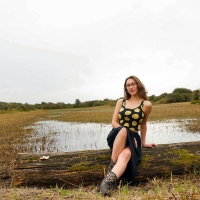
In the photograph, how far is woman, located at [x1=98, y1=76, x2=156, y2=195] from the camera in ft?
12.2

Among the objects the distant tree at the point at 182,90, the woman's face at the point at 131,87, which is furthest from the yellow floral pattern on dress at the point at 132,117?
the distant tree at the point at 182,90

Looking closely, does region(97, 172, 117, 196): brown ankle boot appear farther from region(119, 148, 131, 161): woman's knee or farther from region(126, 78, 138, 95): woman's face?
region(126, 78, 138, 95): woman's face

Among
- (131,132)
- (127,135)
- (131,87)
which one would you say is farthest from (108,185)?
(131,87)

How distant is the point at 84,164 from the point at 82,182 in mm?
308

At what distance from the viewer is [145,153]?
4.46m

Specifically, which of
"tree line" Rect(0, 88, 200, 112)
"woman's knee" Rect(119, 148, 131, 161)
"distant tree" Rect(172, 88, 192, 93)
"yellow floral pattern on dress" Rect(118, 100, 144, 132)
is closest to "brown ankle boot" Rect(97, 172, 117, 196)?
"woman's knee" Rect(119, 148, 131, 161)

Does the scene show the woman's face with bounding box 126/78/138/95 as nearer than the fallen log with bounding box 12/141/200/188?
No

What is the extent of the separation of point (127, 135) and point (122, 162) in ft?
1.46

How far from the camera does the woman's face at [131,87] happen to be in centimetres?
439

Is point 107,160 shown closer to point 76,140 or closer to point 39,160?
point 39,160

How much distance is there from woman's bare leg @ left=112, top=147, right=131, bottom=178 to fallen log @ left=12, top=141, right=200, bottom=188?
39 cm

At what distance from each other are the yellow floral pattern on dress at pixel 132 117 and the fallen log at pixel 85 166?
0.61 meters

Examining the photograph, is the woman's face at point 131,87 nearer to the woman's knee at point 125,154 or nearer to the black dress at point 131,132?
the black dress at point 131,132

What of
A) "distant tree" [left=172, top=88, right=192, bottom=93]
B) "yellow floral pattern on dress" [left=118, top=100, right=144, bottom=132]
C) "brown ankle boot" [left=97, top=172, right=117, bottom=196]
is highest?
"distant tree" [left=172, top=88, right=192, bottom=93]
